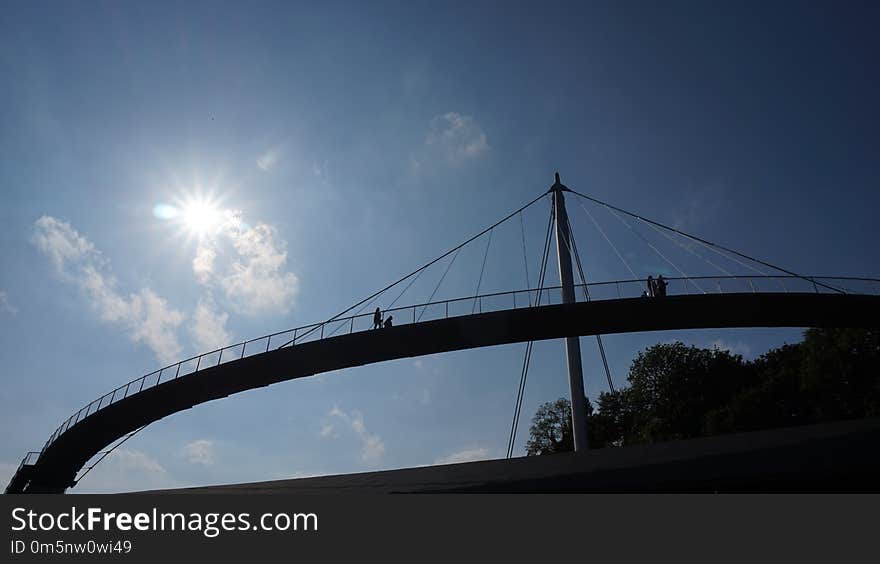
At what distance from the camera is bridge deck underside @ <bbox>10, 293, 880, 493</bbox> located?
81.3 ft

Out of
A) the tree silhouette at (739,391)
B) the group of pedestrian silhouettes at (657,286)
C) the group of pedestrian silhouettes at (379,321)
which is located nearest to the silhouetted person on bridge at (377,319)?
the group of pedestrian silhouettes at (379,321)

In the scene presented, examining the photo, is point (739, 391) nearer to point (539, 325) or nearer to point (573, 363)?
point (573, 363)

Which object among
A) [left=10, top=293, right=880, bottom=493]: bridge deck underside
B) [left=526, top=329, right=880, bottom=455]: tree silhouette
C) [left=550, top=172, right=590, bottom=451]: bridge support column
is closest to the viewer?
[left=10, top=293, right=880, bottom=493]: bridge deck underside

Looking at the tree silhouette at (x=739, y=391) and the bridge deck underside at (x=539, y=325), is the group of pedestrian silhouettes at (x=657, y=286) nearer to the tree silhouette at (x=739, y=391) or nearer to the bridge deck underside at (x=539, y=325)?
the bridge deck underside at (x=539, y=325)

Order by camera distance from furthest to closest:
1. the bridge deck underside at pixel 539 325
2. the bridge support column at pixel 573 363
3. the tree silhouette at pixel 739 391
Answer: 1. the tree silhouette at pixel 739 391
2. the bridge support column at pixel 573 363
3. the bridge deck underside at pixel 539 325

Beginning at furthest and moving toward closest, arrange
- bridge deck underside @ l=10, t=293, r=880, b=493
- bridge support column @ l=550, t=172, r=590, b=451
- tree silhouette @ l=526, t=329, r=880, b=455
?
tree silhouette @ l=526, t=329, r=880, b=455 → bridge support column @ l=550, t=172, r=590, b=451 → bridge deck underside @ l=10, t=293, r=880, b=493

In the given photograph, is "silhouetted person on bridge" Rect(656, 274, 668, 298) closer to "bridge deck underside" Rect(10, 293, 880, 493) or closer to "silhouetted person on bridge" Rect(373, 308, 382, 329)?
"bridge deck underside" Rect(10, 293, 880, 493)

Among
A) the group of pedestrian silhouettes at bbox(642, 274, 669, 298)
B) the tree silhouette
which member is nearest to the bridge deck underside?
the group of pedestrian silhouettes at bbox(642, 274, 669, 298)

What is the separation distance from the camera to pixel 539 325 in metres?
25.6

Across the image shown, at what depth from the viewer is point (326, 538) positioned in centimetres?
1104

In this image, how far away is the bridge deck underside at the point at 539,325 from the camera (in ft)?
81.3

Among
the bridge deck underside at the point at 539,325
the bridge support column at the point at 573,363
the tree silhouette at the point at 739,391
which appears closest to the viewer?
the bridge deck underside at the point at 539,325

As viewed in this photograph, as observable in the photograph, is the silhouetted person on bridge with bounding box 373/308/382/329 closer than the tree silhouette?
Yes

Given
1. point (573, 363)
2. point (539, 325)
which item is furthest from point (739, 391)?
point (539, 325)
